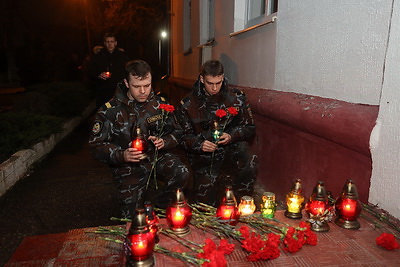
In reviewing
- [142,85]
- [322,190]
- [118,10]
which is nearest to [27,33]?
[118,10]

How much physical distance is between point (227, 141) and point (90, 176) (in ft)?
9.10

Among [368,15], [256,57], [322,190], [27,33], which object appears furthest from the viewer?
[27,33]

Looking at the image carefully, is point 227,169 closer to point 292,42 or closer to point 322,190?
point 292,42

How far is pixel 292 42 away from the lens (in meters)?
3.52

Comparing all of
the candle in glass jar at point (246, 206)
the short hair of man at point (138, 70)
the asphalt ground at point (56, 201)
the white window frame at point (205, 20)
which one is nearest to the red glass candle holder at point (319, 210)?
the candle in glass jar at point (246, 206)

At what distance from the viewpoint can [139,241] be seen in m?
1.67

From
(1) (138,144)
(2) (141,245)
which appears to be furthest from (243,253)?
(1) (138,144)

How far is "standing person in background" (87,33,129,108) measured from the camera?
632cm

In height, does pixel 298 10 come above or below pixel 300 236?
above

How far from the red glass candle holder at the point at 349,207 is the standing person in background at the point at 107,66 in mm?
5031

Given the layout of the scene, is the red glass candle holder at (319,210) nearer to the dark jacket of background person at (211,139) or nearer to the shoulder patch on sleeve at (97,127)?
the dark jacket of background person at (211,139)

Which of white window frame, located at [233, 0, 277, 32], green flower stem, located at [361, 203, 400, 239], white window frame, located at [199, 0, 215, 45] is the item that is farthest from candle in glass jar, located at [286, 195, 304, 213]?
white window frame, located at [199, 0, 215, 45]

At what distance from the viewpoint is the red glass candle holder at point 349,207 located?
2.12 m

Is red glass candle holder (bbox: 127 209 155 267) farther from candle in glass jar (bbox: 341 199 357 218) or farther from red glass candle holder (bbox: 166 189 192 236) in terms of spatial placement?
candle in glass jar (bbox: 341 199 357 218)
